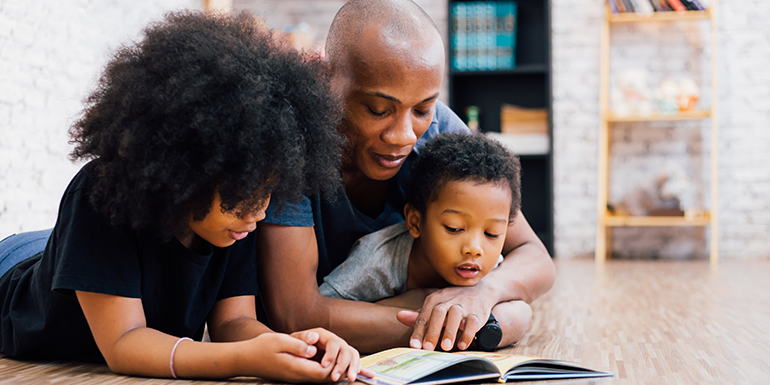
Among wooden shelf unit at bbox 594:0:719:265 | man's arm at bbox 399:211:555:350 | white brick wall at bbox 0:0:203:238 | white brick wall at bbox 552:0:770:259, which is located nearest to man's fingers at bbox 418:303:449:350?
man's arm at bbox 399:211:555:350

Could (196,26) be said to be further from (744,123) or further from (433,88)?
(744,123)

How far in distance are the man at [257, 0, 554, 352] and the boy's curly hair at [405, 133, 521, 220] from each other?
8cm

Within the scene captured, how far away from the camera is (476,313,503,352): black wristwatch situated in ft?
4.25

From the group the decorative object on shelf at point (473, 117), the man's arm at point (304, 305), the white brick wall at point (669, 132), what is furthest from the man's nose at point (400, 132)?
the white brick wall at point (669, 132)

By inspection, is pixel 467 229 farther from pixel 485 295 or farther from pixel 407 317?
pixel 407 317

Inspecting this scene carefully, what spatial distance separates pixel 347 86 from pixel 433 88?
19 centimetres

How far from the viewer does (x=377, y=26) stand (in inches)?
55.7

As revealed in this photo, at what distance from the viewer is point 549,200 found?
168 inches

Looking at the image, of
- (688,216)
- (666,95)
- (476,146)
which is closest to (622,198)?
(688,216)

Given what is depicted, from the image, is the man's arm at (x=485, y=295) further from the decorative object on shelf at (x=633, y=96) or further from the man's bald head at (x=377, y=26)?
the decorative object on shelf at (x=633, y=96)

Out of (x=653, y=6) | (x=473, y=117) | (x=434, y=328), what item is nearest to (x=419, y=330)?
(x=434, y=328)

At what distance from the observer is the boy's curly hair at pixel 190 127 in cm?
98

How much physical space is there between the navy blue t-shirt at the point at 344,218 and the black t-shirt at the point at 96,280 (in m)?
0.23

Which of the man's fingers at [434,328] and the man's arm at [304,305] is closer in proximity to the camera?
the man's fingers at [434,328]
